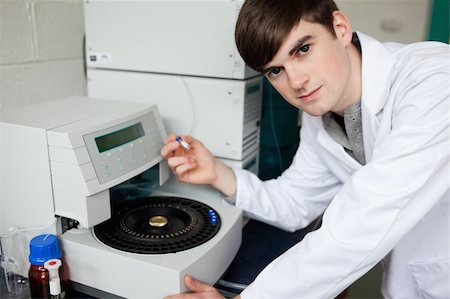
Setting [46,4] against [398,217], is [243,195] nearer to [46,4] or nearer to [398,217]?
[398,217]

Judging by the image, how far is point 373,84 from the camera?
906 mm

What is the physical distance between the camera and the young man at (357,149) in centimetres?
73

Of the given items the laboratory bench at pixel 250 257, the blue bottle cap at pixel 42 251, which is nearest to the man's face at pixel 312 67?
the laboratory bench at pixel 250 257

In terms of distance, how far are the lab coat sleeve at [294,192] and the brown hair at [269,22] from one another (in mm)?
391

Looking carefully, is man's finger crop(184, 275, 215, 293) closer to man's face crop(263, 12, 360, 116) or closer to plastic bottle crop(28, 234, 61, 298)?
plastic bottle crop(28, 234, 61, 298)

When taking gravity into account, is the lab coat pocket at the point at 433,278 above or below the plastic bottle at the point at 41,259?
below

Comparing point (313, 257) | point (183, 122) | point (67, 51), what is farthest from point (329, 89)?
point (67, 51)

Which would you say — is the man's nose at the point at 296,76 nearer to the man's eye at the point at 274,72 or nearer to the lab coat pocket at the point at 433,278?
the man's eye at the point at 274,72

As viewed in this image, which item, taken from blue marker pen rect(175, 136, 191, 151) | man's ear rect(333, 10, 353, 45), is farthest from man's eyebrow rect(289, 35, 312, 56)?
blue marker pen rect(175, 136, 191, 151)

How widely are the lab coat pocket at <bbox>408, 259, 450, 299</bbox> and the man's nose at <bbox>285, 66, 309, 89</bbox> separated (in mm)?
492

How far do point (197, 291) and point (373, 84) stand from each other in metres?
0.57

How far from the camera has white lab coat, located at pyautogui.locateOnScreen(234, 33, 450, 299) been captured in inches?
Result: 28.3

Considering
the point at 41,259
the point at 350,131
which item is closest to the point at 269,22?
the point at 350,131

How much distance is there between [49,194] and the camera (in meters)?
0.83
